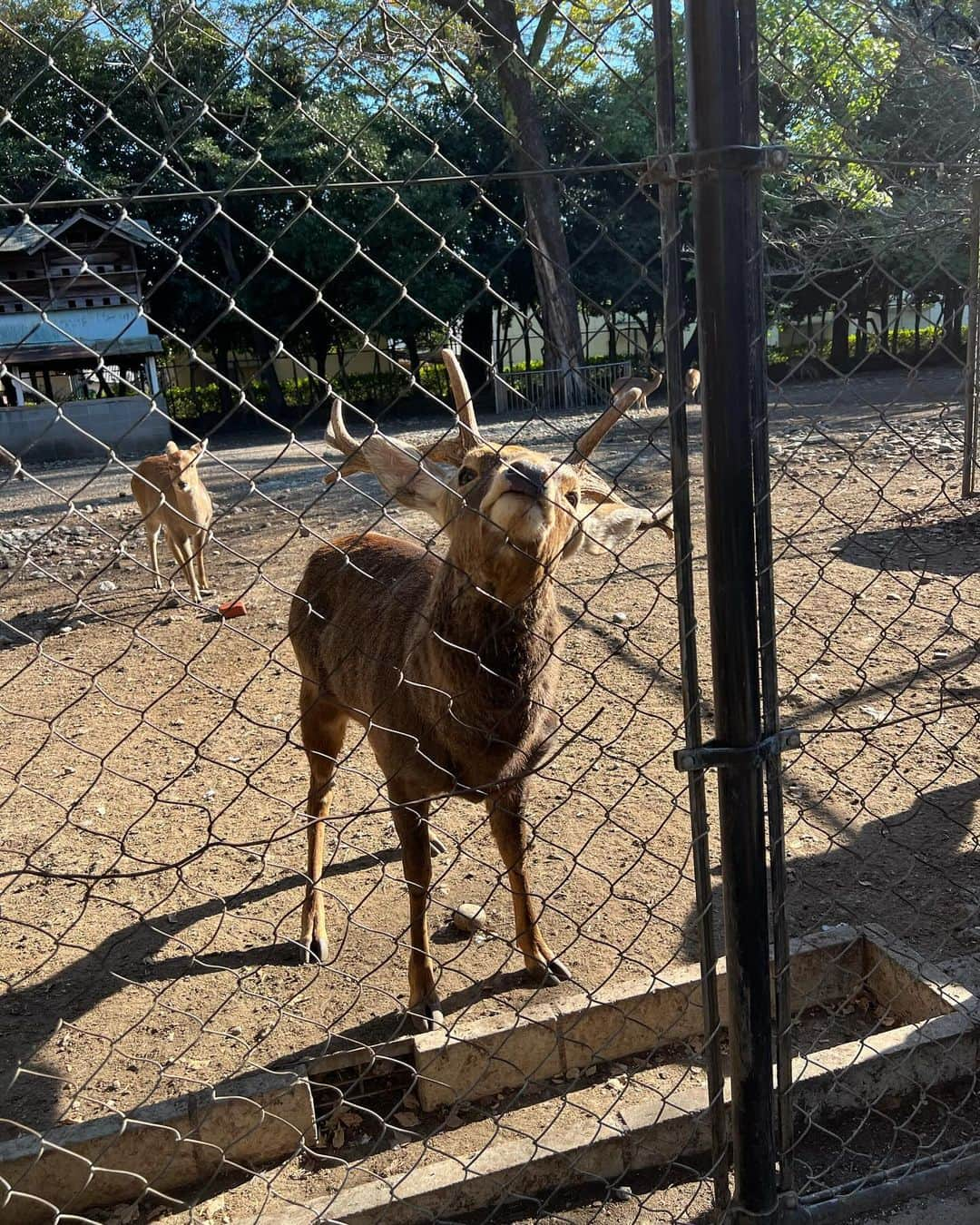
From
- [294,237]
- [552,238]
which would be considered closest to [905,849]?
[552,238]

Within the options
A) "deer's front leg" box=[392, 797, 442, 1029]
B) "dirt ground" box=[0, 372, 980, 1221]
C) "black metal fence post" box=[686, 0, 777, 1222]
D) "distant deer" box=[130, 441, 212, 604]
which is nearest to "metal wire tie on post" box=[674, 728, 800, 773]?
"black metal fence post" box=[686, 0, 777, 1222]

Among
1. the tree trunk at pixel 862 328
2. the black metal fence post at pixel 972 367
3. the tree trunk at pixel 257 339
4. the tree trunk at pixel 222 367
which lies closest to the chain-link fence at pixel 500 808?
the tree trunk at pixel 862 328

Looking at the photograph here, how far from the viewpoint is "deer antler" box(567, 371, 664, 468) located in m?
2.49

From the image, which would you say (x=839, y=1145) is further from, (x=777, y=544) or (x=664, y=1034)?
(x=777, y=544)

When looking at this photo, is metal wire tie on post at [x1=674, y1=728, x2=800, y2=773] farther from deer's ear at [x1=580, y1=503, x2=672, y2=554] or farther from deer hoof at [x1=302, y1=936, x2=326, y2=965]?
deer hoof at [x1=302, y1=936, x2=326, y2=965]

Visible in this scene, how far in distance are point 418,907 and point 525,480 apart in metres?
1.59

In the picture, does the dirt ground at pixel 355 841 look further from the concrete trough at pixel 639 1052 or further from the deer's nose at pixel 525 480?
the deer's nose at pixel 525 480

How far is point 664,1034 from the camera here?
2871 mm

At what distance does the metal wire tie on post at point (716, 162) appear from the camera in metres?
1.72

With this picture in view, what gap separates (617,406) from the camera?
2.49 metres

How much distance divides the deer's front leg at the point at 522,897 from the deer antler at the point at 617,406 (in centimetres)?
129

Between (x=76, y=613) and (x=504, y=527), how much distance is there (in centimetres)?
689

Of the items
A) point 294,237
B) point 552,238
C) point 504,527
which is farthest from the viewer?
point 294,237

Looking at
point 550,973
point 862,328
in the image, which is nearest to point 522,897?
point 550,973
